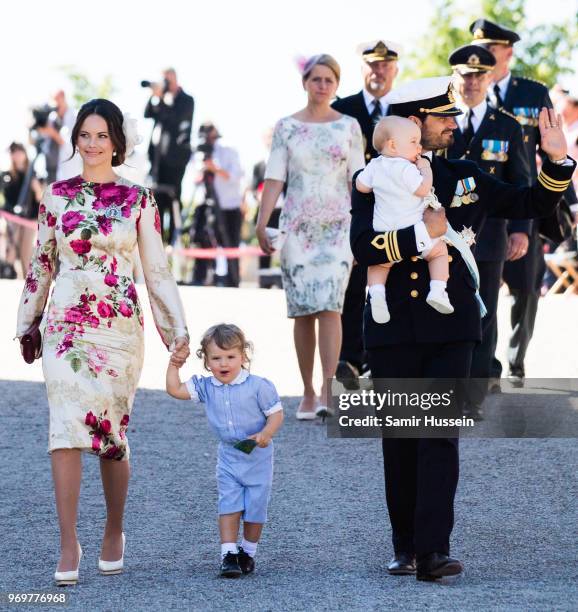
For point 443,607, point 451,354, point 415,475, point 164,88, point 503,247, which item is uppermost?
point 164,88

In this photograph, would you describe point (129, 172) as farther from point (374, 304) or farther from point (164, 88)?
point (374, 304)

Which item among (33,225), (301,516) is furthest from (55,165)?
(301,516)

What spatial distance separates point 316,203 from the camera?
924 cm

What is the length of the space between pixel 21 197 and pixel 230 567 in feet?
45.1

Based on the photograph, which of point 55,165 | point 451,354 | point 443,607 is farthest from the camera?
point 55,165

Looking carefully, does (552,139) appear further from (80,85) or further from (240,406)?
(80,85)

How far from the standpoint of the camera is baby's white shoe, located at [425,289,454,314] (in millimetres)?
5691

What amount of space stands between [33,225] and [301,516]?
40.1 ft

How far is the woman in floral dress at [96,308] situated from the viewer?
19.0 ft

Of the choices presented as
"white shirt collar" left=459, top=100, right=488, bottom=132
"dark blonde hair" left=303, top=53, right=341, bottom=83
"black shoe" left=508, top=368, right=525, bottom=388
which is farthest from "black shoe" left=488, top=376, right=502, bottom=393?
"dark blonde hair" left=303, top=53, right=341, bottom=83

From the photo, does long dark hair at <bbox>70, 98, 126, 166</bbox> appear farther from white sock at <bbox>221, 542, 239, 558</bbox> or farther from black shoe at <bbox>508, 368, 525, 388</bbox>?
black shoe at <bbox>508, 368, 525, 388</bbox>

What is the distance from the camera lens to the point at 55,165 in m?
18.2

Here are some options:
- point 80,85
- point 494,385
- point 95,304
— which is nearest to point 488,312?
point 494,385

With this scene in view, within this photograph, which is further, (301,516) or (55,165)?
(55,165)
